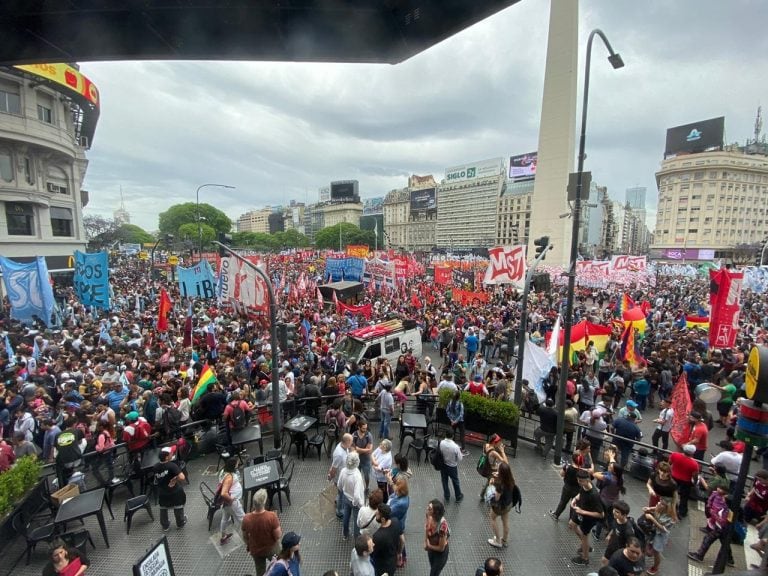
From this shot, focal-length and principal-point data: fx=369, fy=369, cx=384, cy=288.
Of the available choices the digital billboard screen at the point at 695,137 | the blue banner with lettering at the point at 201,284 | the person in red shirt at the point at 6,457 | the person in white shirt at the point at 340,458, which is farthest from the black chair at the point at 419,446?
the digital billboard screen at the point at 695,137

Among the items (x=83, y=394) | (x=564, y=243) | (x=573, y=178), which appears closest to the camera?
(x=573, y=178)

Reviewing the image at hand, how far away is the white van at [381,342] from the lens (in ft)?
44.4

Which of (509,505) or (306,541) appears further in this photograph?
(306,541)

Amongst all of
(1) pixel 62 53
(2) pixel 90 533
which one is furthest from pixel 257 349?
(1) pixel 62 53

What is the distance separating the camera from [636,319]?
1359 cm

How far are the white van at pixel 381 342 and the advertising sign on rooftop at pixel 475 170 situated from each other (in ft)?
381

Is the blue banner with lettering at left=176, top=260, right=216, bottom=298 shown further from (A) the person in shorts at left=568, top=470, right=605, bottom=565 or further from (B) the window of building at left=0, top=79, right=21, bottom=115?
(B) the window of building at left=0, top=79, right=21, bottom=115

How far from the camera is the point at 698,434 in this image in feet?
24.1

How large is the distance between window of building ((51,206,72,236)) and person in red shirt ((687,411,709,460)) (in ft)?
129

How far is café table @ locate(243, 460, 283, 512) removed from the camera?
6723 mm

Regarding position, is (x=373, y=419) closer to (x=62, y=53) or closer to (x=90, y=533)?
(x=90, y=533)

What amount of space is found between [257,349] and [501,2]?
13.6 meters

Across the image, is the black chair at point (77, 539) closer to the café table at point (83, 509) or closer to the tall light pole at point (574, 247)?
the café table at point (83, 509)

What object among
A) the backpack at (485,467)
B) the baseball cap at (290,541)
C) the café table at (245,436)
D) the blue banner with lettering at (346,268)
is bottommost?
the café table at (245,436)
